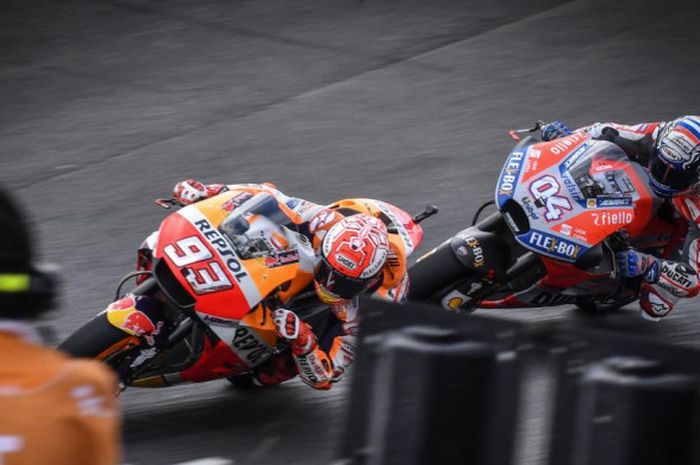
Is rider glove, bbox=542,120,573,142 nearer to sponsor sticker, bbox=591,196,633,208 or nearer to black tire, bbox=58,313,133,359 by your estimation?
sponsor sticker, bbox=591,196,633,208

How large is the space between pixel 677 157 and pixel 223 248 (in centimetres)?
257

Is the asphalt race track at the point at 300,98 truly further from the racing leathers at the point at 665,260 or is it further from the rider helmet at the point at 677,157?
the rider helmet at the point at 677,157

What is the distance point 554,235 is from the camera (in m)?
7.48

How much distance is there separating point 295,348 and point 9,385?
3.51m

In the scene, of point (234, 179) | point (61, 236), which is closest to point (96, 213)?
point (61, 236)

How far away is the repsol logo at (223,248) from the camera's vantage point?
21.2 ft

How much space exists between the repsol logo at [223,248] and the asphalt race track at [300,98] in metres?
1.10

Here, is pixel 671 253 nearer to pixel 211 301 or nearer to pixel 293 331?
pixel 293 331

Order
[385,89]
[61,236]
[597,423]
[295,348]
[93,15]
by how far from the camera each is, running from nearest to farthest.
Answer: [597,423] → [295,348] → [61,236] → [385,89] → [93,15]

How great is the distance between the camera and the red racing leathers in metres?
7.58

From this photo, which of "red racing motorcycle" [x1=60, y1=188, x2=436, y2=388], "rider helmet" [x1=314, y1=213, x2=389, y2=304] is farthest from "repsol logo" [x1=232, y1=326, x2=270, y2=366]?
"rider helmet" [x1=314, y1=213, x2=389, y2=304]

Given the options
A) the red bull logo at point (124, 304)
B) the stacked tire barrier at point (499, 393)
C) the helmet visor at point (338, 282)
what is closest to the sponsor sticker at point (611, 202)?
the helmet visor at point (338, 282)

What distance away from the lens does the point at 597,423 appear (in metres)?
4.29

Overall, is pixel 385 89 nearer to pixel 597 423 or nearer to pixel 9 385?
pixel 597 423
